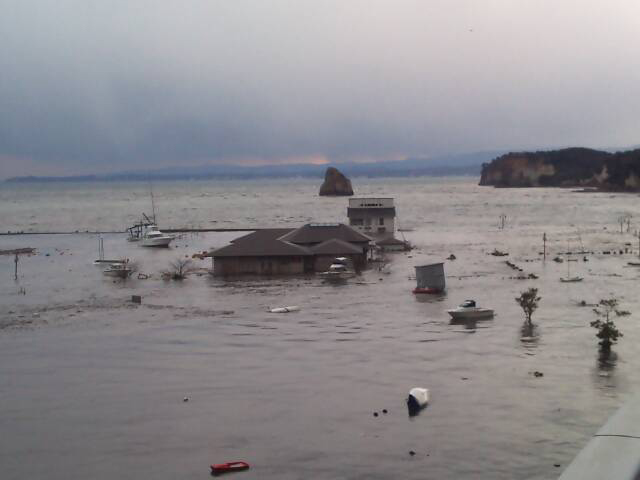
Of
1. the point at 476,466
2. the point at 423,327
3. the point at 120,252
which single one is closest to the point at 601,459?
the point at 476,466

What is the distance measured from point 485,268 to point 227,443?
29353 mm

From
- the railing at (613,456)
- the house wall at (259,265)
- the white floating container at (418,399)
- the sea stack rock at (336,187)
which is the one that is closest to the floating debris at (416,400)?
the white floating container at (418,399)

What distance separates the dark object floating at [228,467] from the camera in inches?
551

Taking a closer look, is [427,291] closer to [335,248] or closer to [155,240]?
[335,248]

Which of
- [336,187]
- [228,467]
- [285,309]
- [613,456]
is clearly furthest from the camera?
[336,187]

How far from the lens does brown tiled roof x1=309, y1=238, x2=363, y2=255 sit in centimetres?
4022

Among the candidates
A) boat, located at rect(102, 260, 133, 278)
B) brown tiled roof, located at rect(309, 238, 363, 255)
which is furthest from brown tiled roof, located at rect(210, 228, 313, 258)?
boat, located at rect(102, 260, 133, 278)

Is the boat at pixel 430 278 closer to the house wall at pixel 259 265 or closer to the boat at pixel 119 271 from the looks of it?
the house wall at pixel 259 265

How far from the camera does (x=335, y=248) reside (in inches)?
1597

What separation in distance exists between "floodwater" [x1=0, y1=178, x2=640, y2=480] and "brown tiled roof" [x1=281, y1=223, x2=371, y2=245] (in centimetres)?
537

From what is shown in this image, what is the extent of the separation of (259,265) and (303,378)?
19.8 m

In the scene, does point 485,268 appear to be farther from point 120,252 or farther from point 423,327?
point 120,252

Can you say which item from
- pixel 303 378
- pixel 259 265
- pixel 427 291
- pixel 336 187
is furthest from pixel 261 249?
Answer: pixel 336 187

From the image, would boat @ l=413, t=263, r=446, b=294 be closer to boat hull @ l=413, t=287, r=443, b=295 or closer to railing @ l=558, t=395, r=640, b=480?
boat hull @ l=413, t=287, r=443, b=295
